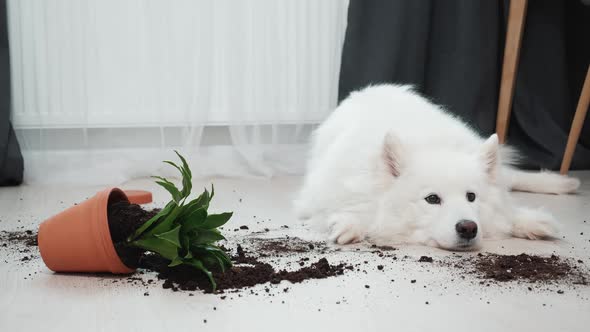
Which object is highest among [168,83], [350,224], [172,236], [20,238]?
[168,83]

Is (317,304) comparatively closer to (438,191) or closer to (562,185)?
(438,191)

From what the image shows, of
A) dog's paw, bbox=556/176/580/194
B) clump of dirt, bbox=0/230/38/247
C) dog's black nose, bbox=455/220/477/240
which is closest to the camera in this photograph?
dog's black nose, bbox=455/220/477/240

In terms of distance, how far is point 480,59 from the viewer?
387cm

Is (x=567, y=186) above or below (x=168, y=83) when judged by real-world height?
below

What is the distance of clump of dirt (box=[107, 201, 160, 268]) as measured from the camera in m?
1.80

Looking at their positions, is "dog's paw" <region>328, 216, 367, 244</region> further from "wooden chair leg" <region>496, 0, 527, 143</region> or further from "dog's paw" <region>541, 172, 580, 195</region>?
"wooden chair leg" <region>496, 0, 527, 143</region>

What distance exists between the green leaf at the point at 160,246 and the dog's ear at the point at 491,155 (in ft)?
3.53

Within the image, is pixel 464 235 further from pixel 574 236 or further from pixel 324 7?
pixel 324 7

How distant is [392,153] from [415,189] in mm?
139

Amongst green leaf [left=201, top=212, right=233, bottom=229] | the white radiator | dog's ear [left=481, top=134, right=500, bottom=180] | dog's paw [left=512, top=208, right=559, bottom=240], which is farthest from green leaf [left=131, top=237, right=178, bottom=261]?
the white radiator

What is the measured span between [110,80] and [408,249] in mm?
2129

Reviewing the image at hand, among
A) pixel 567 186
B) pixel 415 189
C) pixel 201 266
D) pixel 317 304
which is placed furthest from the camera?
pixel 567 186

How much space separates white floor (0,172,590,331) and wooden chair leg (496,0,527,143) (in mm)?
1814

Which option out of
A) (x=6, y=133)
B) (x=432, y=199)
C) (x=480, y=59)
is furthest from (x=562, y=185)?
(x=6, y=133)
